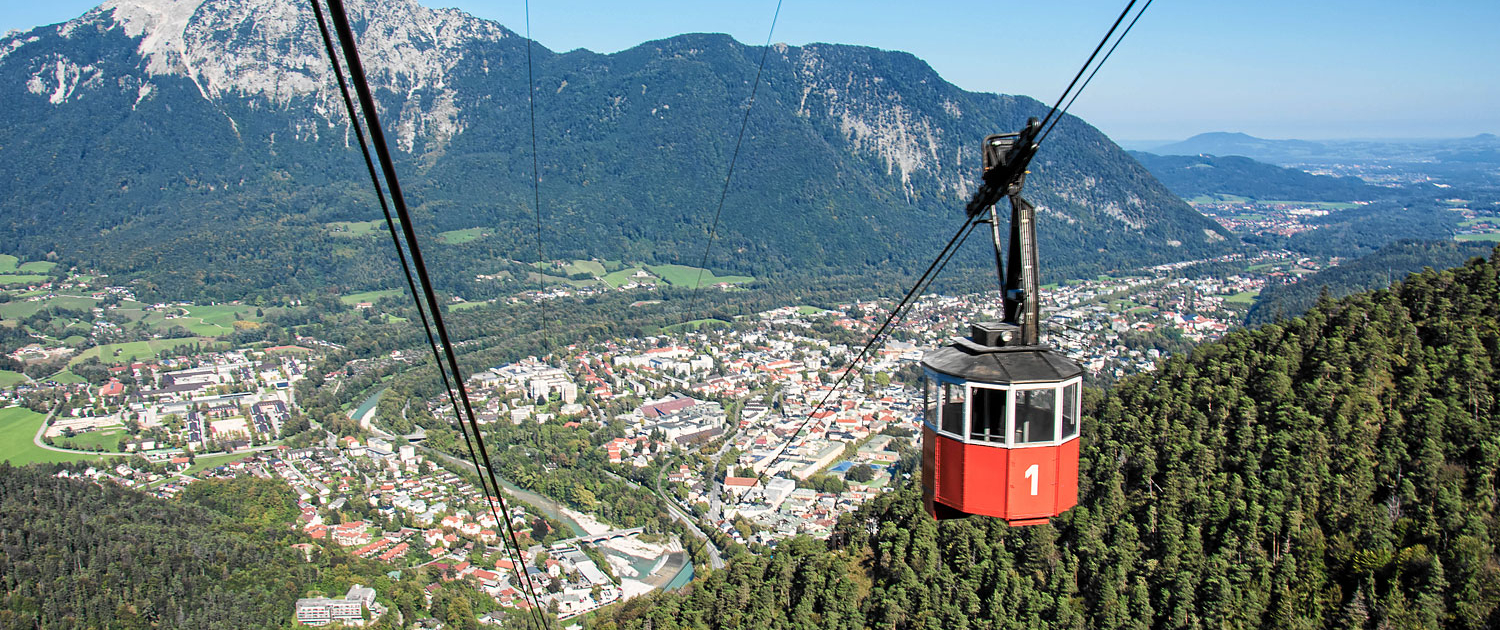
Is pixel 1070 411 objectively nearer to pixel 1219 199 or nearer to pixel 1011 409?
pixel 1011 409

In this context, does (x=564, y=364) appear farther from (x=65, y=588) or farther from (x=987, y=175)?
(x=987, y=175)

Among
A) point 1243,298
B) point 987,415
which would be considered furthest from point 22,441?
point 1243,298

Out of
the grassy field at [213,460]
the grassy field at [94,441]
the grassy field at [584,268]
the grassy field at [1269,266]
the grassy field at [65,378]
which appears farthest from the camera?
the grassy field at [584,268]

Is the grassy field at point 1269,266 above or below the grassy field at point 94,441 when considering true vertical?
below

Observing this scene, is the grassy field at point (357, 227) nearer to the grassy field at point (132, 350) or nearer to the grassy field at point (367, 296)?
the grassy field at point (367, 296)

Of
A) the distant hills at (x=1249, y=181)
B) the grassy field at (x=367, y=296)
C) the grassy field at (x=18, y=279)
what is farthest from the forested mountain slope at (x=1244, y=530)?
the distant hills at (x=1249, y=181)

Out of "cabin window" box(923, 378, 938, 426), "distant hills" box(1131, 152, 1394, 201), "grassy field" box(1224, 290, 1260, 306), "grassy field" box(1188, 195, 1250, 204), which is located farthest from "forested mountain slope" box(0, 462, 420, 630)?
"distant hills" box(1131, 152, 1394, 201)
